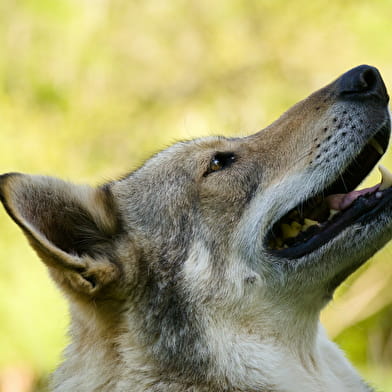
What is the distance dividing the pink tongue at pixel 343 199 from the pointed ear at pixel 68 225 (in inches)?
47.9

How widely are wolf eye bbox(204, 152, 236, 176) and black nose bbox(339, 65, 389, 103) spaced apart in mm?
760

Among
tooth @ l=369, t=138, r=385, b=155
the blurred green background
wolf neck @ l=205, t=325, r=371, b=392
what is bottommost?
wolf neck @ l=205, t=325, r=371, b=392

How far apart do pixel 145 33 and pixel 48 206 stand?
8338mm

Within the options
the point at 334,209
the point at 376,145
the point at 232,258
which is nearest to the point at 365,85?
the point at 376,145

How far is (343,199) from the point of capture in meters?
3.94

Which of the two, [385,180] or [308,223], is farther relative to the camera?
[308,223]

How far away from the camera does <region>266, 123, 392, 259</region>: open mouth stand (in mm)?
3795

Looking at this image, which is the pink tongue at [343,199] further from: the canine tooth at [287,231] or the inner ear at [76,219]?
the inner ear at [76,219]

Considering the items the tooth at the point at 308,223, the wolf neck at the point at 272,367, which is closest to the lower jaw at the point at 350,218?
the tooth at the point at 308,223

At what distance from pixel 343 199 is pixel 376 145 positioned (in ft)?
1.24

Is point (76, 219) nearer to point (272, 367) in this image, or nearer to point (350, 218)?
point (272, 367)

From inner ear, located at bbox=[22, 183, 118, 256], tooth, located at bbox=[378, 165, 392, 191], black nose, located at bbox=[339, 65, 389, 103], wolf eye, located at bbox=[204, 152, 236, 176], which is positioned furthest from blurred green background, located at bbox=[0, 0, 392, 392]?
tooth, located at bbox=[378, 165, 392, 191]

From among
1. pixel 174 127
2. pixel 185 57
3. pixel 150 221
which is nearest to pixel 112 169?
pixel 174 127

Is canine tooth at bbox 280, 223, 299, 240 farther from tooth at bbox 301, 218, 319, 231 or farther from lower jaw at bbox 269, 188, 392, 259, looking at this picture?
lower jaw at bbox 269, 188, 392, 259
